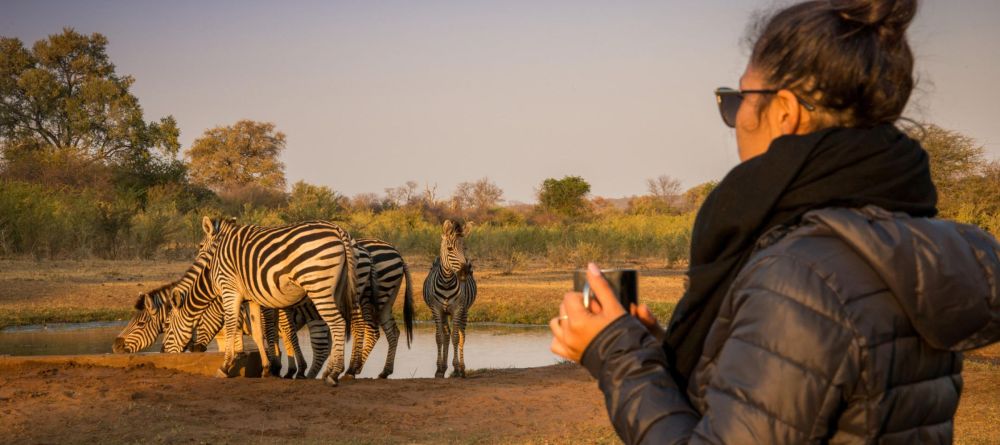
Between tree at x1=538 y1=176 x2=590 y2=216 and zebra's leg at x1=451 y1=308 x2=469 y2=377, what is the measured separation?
112 ft

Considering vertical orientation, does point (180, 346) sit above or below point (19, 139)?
below

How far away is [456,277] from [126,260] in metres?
16.6

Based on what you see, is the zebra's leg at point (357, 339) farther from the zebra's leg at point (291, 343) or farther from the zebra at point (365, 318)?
the zebra's leg at point (291, 343)

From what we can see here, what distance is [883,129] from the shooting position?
1.65 metres

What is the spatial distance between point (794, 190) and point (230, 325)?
30.5ft

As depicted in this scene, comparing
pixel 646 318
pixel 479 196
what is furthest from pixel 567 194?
pixel 646 318

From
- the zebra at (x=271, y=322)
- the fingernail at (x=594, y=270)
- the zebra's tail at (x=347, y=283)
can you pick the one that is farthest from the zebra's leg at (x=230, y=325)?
the fingernail at (x=594, y=270)

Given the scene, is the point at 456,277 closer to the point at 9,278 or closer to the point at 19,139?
the point at 9,278

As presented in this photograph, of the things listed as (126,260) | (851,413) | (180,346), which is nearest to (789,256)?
(851,413)

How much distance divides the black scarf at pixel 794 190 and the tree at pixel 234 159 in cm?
5902

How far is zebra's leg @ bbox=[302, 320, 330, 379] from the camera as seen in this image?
10938 mm

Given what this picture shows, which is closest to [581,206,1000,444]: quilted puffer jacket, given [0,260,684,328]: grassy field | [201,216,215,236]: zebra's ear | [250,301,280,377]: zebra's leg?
[250,301,280,377]: zebra's leg

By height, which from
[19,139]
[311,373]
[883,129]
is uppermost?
[19,139]

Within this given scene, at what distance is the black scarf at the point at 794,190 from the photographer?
1598mm
